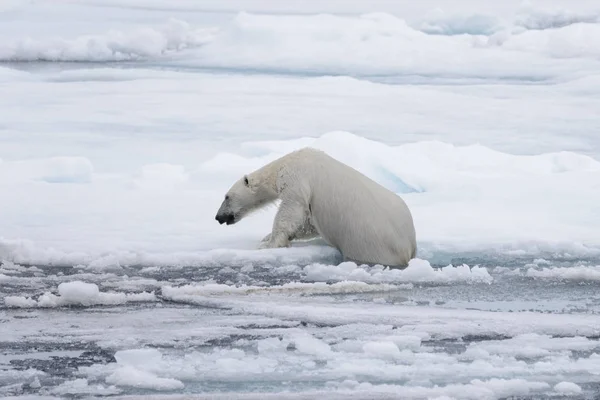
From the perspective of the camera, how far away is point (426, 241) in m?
6.00

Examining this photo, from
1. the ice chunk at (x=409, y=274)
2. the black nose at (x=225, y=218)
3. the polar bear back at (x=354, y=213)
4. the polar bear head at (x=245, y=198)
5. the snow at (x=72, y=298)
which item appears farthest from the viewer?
the black nose at (x=225, y=218)

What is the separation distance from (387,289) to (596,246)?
180 centimetres

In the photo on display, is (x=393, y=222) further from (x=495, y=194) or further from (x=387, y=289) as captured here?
(x=495, y=194)

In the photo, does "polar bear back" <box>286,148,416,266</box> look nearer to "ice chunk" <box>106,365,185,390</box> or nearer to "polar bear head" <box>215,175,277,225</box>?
"polar bear head" <box>215,175,277,225</box>

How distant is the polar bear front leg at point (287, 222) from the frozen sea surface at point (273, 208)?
0.10 m

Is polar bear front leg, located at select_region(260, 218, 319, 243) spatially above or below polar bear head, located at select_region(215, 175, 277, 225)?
below

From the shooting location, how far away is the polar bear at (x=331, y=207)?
17.8 feet

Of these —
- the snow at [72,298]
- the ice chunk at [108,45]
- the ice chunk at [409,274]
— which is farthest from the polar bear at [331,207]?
the ice chunk at [108,45]

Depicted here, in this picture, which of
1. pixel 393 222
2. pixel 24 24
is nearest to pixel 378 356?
pixel 393 222

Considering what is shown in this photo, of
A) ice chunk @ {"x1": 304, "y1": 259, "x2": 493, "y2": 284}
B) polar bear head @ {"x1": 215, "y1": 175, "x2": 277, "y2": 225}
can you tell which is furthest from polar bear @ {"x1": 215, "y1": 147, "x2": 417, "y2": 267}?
ice chunk @ {"x1": 304, "y1": 259, "x2": 493, "y2": 284}

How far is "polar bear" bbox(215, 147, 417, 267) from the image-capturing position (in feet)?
17.8

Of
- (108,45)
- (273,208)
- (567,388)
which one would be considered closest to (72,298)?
(567,388)

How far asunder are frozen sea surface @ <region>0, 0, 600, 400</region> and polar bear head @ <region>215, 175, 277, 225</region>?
0.59 feet

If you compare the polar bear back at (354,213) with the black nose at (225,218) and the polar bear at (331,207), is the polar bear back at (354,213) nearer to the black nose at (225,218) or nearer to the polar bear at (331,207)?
the polar bear at (331,207)
